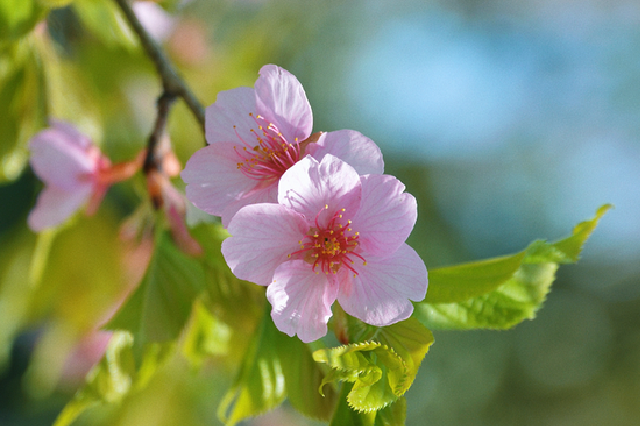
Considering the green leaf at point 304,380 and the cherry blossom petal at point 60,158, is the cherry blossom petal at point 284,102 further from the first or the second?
the cherry blossom petal at point 60,158

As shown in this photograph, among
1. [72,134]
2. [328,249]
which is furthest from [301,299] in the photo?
[72,134]

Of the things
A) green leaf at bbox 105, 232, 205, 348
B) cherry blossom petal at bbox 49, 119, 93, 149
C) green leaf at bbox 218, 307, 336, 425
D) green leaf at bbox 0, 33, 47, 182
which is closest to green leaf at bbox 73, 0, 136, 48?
green leaf at bbox 0, 33, 47, 182

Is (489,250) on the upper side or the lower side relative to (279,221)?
lower

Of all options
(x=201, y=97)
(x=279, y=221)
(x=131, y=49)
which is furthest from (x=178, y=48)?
(x=279, y=221)

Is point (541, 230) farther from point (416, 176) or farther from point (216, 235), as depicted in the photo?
point (216, 235)

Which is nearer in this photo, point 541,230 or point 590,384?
point 541,230

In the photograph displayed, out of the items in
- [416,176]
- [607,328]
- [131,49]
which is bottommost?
[607,328]

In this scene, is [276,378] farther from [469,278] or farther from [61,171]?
[61,171]

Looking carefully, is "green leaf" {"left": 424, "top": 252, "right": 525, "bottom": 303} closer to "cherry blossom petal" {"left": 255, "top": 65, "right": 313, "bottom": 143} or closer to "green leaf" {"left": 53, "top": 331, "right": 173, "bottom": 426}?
"cherry blossom petal" {"left": 255, "top": 65, "right": 313, "bottom": 143}
